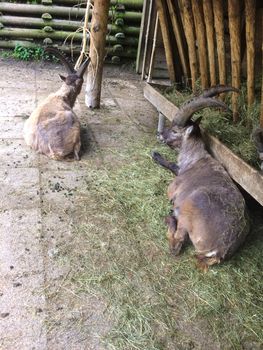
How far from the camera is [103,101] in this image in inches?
306

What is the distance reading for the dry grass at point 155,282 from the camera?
3082 mm

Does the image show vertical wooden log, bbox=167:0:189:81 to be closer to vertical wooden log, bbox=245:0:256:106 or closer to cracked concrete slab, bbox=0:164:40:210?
vertical wooden log, bbox=245:0:256:106

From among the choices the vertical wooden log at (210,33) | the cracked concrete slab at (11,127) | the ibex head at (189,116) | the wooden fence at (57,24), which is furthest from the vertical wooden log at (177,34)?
the wooden fence at (57,24)

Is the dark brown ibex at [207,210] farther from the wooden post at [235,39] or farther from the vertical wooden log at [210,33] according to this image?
the vertical wooden log at [210,33]

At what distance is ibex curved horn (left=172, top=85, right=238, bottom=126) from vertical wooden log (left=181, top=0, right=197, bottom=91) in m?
1.35

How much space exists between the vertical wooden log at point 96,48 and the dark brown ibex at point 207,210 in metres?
2.64

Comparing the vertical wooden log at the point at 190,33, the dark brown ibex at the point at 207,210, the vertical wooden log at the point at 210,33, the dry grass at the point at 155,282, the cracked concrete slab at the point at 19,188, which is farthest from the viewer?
the vertical wooden log at the point at 190,33

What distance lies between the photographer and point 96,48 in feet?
22.4

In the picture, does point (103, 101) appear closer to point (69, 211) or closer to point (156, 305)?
point (69, 211)

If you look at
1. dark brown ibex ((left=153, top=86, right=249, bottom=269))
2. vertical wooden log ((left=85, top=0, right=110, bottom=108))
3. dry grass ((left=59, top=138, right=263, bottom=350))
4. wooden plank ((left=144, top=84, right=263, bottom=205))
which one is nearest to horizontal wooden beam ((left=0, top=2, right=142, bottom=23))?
vertical wooden log ((left=85, top=0, right=110, bottom=108))

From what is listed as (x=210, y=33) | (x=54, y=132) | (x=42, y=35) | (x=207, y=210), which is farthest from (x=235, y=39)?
(x=42, y=35)

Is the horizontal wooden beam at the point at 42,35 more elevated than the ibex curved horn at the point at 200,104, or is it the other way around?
the ibex curved horn at the point at 200,104

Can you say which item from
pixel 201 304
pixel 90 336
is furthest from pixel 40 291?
pixel 201 304

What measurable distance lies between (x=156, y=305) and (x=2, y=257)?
1414 millimetres
